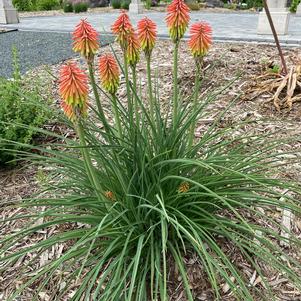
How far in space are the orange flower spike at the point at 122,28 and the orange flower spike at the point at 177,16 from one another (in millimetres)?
239

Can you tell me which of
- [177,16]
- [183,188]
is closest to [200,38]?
[177,16]

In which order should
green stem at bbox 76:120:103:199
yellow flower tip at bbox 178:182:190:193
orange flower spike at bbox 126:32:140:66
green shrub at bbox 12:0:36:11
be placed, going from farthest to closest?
1. green shrub at bbox 12:0:36:11
2. yellow flower tip at bbox 178:182:190:193
3. orange flower spike at bbox 126:32:140:66
4. green stem at bbox 76:120:103:199

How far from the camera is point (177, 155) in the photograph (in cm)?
216

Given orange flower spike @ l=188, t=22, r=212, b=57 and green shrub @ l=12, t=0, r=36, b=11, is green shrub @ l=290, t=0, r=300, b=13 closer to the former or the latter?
green shrub @ l=12, t=0, r=36, b=11

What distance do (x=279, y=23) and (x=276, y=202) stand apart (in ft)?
22.0

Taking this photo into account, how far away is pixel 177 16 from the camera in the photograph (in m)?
1.90

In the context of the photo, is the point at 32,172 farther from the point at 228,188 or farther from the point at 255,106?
the point at 255,106

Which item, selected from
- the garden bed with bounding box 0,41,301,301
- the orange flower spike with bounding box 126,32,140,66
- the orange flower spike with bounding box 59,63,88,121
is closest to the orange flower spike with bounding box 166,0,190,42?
the orange flower spike with bounding box 126,32,140,66

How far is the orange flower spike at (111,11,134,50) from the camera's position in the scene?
177 cm

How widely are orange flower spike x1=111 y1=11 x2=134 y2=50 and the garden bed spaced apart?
64 cm

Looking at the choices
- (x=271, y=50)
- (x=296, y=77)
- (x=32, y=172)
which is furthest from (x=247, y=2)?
(x=32, y=172)

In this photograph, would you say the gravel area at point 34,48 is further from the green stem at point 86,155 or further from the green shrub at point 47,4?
the green shrub at point 47,4

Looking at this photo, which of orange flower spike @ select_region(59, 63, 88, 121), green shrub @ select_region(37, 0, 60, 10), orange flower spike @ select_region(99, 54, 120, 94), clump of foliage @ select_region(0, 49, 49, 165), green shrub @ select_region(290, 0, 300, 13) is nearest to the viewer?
orange flower spike @ select_region(59, 63, 88, 121)

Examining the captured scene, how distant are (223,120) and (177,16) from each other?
182 cm
